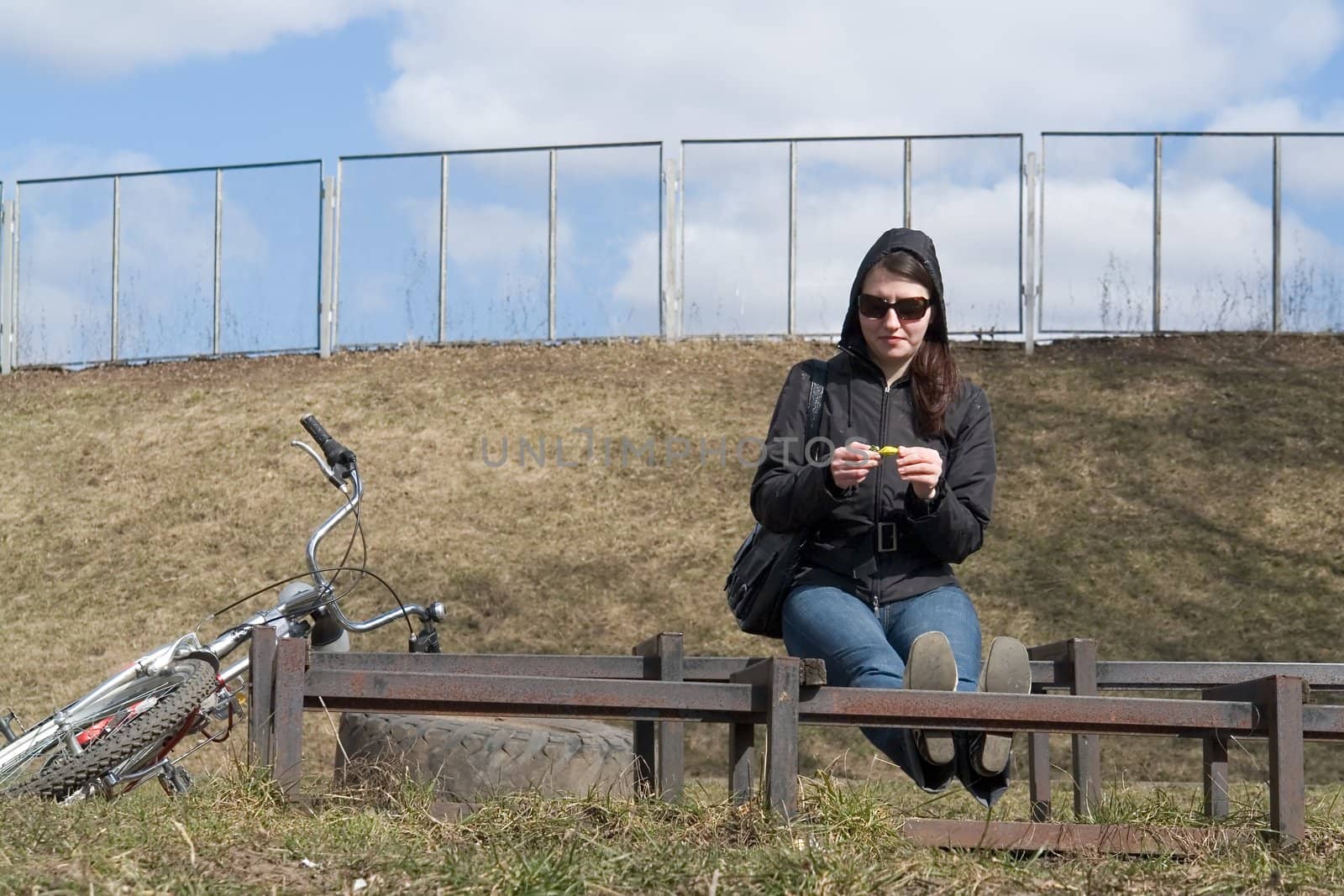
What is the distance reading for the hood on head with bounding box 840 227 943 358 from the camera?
15.6 feet

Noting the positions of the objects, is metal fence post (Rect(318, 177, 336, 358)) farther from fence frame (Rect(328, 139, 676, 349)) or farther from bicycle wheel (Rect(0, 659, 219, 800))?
bicycle wheel (Rect(0, 659, 219, 800))

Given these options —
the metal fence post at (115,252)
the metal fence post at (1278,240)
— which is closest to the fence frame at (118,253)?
the metal fence post at (115,252)

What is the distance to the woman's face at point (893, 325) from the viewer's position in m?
4.70

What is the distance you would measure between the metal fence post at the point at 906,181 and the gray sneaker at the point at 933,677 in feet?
56.1

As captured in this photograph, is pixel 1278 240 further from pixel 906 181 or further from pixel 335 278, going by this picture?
pixel 335 278

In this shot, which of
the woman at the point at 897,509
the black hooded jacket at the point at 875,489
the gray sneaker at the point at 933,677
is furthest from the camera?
the black hooded jacket at the point at 875,489

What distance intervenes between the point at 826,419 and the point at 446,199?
17.3 meters

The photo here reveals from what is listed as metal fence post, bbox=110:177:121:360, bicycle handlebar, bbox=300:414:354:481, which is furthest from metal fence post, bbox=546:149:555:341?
bicycle handlebar, bbox=300:414:354:481

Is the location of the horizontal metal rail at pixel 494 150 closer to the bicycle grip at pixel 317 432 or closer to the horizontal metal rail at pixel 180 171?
the horizontal metal rail at pixel 180 171

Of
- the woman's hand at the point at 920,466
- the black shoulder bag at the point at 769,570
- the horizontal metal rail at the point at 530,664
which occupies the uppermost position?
the woman's hand at the point at 920,466

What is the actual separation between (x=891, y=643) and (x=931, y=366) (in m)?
0.89

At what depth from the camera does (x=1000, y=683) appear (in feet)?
12.8

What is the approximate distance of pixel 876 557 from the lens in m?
4.50

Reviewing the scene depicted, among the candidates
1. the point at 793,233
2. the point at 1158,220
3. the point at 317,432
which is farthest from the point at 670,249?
the point at 317,432
